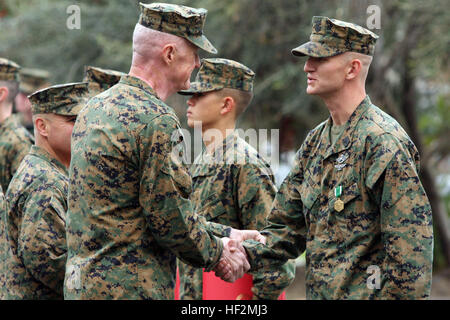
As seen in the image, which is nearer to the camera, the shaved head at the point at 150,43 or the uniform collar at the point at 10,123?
the shaved head at the point at 150,43

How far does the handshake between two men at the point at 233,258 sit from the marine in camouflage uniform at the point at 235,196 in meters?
0.60

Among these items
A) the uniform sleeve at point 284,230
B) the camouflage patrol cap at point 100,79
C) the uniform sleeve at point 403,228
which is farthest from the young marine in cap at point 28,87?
the uniform sleeve at point 403,228

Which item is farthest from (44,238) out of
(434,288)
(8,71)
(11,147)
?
(434,288)

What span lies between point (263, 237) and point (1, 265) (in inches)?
70.9

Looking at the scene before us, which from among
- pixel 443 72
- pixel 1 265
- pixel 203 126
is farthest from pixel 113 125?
pixel 443 72

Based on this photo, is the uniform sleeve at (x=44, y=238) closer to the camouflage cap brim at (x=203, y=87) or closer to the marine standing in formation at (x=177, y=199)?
the marine standing in formation at (x=177, y=199)

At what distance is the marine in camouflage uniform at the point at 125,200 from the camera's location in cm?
383

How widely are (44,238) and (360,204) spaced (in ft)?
6.50

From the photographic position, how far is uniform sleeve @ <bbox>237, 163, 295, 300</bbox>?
17.8 ft

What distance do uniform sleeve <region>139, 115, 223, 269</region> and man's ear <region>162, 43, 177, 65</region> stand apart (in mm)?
418

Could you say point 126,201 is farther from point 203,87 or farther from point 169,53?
point 203,87

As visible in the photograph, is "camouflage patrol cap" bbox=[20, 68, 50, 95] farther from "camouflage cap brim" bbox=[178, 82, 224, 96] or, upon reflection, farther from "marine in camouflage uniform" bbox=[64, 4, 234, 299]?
"marine in camouflage uniform" bbox=[64, 4, 234, 299]

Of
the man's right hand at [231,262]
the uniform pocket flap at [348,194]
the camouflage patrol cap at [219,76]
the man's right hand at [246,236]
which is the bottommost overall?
the man's right hand at [231,262]

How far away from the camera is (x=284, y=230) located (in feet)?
15.7
